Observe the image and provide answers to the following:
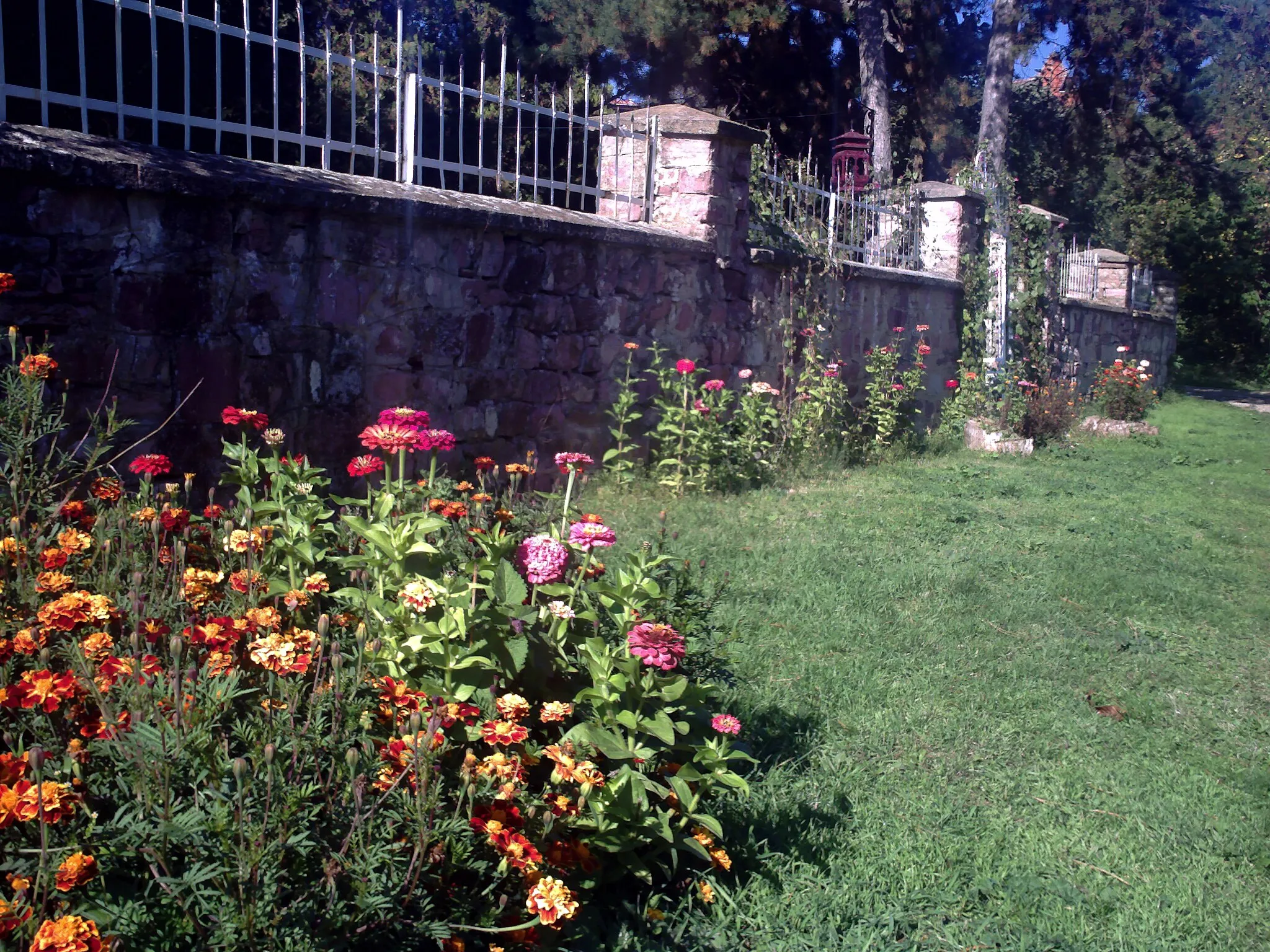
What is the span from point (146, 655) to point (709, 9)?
54.0ft

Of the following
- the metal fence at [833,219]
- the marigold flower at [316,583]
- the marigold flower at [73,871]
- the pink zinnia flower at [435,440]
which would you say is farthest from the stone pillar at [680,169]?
the marigold flower at [73,871]

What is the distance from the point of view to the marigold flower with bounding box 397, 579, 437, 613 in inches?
82.0

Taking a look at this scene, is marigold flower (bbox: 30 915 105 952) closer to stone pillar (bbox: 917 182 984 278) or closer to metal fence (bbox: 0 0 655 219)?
metal fence (bbox: 0 0 655 219)

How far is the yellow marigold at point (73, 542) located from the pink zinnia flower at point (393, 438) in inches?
23.6

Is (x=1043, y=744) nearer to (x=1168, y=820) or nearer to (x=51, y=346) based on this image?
(x=1168, y=820)

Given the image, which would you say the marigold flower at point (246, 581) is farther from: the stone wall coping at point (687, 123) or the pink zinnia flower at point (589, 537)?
the stone wall coping at point (687, 123)

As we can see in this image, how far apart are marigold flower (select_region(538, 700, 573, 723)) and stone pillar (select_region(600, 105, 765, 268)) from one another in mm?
4800

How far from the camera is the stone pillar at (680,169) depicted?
6.57 metres

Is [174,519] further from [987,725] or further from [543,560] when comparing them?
[987,725]

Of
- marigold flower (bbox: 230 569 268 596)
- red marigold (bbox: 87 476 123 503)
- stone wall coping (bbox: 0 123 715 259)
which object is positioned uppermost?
stone wall coping (bbox: 0 123 715 259)

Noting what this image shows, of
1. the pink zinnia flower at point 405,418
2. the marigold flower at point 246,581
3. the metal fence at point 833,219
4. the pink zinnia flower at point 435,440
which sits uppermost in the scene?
the metal fence at point 833,219

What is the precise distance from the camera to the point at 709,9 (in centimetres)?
1639

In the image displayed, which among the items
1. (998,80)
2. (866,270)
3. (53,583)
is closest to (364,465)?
(53,583)

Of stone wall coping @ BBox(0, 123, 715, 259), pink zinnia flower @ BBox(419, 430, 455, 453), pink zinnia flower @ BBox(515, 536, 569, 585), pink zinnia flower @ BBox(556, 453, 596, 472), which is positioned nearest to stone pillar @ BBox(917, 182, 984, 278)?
stone wall coping @ BBox(0, 123, 715, 259)
